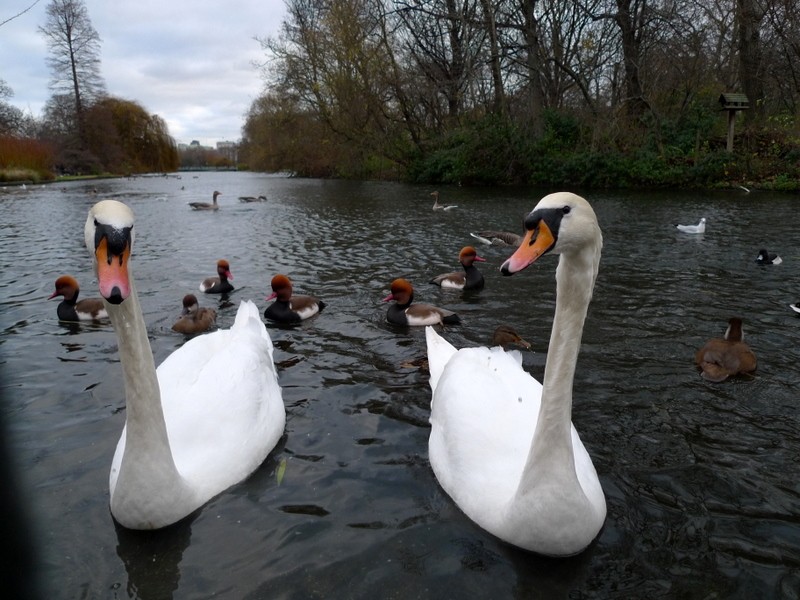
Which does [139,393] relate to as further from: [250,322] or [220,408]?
[250,322]

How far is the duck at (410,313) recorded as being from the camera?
22.3 feet

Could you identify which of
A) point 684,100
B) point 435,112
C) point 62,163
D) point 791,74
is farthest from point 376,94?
point 62,163

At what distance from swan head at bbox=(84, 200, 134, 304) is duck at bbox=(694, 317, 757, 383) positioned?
15.7ft

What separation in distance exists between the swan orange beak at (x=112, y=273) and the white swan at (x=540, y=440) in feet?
5.35

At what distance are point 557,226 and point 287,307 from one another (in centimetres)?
529

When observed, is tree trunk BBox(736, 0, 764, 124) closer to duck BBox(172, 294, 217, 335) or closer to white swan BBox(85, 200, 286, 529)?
duck BBox(172, 294, 217, 335)

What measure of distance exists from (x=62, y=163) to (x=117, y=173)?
297 inches

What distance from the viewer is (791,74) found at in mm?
25500

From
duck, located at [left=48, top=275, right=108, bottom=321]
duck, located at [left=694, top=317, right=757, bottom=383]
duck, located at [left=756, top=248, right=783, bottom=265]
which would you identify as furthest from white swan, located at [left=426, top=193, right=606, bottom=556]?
duck, located at [left=756, top=248, right=783, bottom=265]

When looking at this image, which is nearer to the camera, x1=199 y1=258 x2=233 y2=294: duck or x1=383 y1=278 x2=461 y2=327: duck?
x1=383 y1=278 x2=461 y2=327: duck

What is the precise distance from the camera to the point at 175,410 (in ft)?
12.1

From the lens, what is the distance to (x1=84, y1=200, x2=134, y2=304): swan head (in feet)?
7.90

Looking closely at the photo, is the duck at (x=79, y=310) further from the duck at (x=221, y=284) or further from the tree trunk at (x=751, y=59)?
the tree trunk at (x=751, y=59)

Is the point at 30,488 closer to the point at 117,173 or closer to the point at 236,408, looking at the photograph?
the point at 236,408
